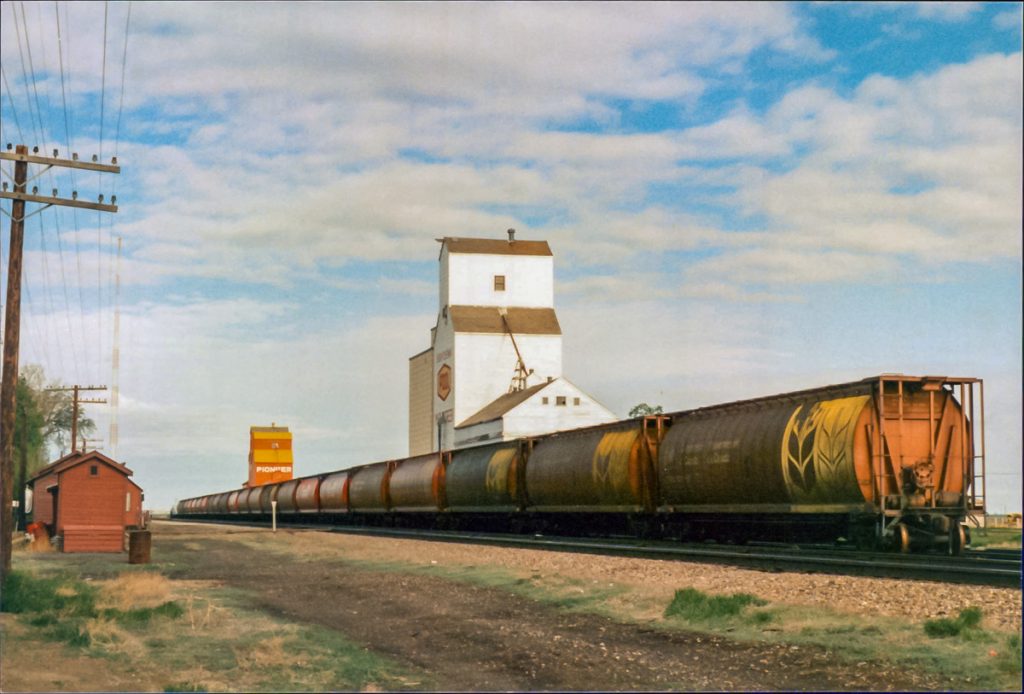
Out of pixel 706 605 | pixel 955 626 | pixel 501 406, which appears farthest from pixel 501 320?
pixel 955 626

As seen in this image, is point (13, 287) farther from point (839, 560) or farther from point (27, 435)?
point (27, 435)

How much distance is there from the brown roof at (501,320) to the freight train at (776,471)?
4305 cm

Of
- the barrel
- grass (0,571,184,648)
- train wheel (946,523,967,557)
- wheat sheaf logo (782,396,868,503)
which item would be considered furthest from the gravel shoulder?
train wheel (946,523,967,557)

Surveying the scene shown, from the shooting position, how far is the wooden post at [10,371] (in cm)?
2448

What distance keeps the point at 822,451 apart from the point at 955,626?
9.02 metres

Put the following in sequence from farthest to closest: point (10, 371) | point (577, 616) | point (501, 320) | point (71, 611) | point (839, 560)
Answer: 1. point (501, 320)
2. point (10, 371)
3. point (839, 560)
4. point (71, 611)
5. point (577, 616)

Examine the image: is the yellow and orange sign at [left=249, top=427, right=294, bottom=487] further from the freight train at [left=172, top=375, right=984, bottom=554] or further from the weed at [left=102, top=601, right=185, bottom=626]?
the weed at [left=102, top=601, right=185, bottom=626]

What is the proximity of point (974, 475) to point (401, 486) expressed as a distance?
3135 centimetres

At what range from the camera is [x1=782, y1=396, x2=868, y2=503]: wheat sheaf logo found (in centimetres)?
2050

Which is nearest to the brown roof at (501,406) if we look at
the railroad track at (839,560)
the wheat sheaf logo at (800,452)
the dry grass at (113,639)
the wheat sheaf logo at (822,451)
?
the railroad track at (839,560)

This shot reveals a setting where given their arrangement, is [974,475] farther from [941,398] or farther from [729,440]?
[729,440]

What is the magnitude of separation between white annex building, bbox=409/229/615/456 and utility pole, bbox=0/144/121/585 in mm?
48161

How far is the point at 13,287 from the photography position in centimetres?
2580

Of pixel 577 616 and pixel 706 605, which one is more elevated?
pixel 706 605
